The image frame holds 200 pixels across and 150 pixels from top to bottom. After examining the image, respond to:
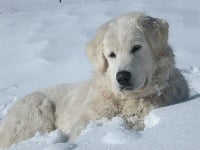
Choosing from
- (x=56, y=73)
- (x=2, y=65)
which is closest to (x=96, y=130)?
(x=56, y=73)

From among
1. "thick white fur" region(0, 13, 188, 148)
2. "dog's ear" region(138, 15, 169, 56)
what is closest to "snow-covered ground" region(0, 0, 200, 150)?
"thick white fur" region(0, 13, 188, 148)

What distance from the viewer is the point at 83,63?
1158 centimetres

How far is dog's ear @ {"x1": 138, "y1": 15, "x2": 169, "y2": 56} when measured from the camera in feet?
19.9

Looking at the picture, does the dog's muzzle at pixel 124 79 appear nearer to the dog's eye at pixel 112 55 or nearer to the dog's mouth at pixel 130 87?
the dog's mouth at pixel 130 87

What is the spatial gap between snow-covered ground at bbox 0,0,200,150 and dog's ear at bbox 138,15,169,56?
0.65m

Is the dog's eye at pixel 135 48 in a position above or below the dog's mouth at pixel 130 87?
above

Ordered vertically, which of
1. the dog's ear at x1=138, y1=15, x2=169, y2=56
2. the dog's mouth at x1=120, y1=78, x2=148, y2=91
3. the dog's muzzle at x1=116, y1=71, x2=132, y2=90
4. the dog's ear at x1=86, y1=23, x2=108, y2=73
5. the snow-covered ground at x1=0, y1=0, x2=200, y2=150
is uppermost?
the dog's ear at x1=138, y1=15, x2=169, y2=56

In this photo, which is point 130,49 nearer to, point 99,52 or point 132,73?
point 132,73

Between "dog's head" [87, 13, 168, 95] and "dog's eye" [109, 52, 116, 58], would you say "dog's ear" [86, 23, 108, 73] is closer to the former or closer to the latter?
"dog's head" [87, 13, 168, 95]

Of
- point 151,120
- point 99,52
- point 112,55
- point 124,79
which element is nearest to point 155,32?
point 112,55

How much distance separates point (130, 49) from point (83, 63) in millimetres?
5757

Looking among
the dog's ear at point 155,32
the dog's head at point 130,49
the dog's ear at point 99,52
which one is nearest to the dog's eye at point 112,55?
the dog's head at point 130,49

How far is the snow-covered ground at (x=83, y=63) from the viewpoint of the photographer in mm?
4379

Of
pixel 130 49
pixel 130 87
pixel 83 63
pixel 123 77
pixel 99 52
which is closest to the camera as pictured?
pixel 123 77
